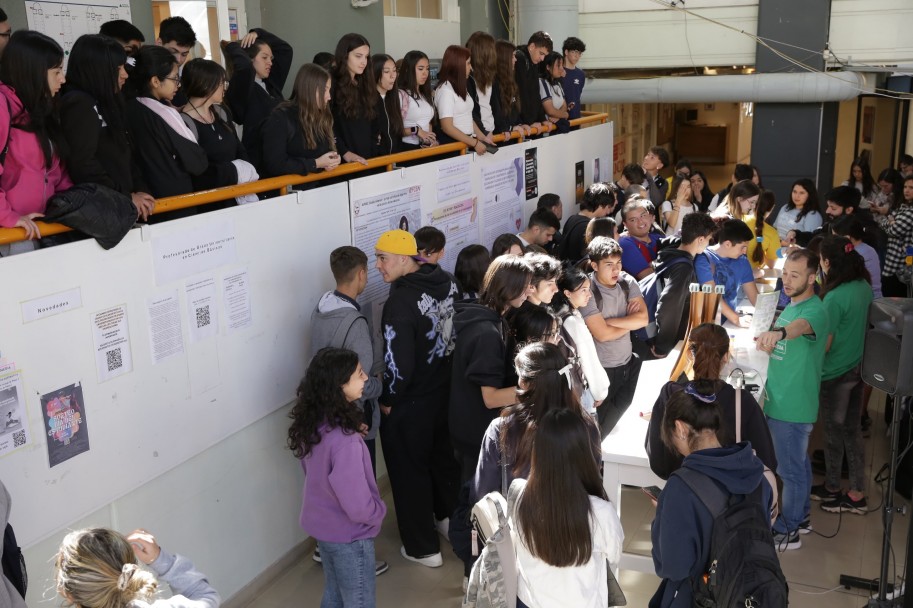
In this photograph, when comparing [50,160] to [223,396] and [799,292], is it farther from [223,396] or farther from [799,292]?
[799,292]

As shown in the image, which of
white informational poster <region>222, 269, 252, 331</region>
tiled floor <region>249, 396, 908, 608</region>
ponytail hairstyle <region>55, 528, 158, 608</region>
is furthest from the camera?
tiled floor <region>249, 396, 908, 608</region>

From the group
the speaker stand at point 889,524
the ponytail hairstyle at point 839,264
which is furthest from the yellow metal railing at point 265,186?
the speaker stand at point 889,524

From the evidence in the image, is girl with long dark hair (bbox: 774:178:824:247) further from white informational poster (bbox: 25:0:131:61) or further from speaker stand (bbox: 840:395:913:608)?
white informational poster (bbox: 25:0:131:61)

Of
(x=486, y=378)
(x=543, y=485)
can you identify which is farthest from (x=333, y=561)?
(x=543, y=485)

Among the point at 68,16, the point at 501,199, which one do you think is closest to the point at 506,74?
the point at 501,199

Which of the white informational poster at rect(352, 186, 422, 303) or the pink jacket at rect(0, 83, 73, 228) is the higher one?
the pink jacket at rect(0, 83, 73, 228)

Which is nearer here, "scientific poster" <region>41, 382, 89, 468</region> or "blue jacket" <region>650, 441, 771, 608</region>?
"blue jacket" <region>650, 441, 771, 608</region>

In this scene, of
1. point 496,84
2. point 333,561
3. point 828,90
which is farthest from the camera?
point 828,90

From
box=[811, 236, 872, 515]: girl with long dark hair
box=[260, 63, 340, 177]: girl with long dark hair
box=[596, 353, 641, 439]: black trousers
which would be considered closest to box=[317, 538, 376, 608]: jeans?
box=[260, 63, 340, 177]: girl with long dark hair

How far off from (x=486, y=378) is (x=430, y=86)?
263 centimetres

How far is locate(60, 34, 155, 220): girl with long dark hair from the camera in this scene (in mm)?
3086

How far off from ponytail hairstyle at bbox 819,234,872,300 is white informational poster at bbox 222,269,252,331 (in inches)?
116

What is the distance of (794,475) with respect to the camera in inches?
178

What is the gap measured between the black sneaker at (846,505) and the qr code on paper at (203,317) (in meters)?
3.57
